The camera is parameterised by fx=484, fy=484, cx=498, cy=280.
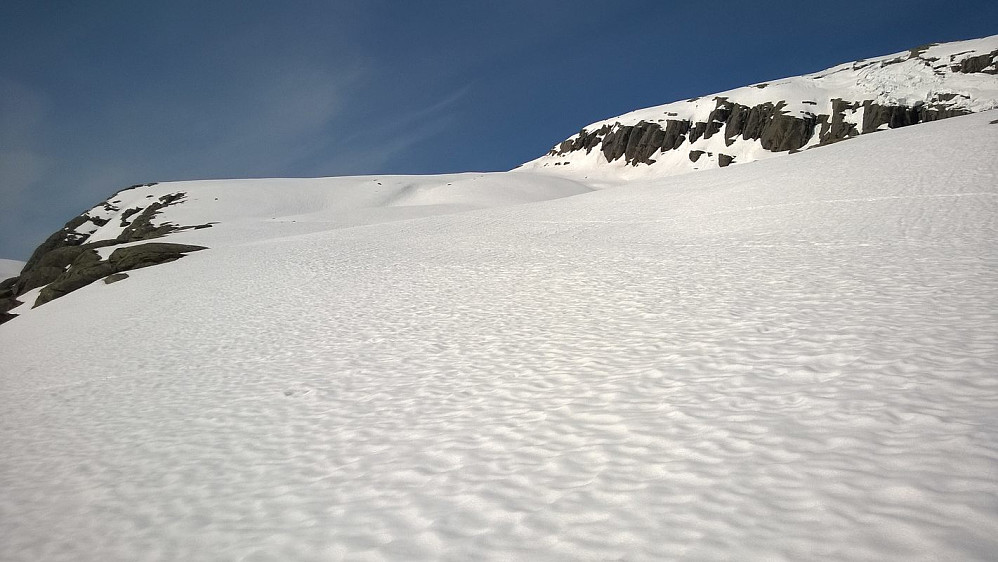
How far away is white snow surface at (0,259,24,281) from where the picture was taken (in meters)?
63.4

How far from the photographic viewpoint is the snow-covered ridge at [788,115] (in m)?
65.9

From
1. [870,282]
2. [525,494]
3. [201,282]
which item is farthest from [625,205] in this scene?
[525,494]

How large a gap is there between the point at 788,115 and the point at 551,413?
8880 cm

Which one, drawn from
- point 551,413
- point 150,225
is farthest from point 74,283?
point 150,225

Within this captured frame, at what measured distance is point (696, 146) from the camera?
87.7 metres

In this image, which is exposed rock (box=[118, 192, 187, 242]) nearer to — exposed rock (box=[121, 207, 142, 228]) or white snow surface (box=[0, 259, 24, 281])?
exposed rock (box=[121, 207, 142, 228])

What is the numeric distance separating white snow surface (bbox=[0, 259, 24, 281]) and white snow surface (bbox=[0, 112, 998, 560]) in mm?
70528

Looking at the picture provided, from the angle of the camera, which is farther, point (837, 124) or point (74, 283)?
point (837, 124)

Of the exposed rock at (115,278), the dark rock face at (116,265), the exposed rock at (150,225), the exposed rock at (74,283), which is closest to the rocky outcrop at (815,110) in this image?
the dark rock face at (116,265)

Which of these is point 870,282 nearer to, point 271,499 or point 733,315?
point 733,315

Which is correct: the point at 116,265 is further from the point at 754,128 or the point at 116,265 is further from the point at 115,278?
the point at 754,128

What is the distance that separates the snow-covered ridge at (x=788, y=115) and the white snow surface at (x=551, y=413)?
69028 mm

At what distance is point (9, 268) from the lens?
2724 inches

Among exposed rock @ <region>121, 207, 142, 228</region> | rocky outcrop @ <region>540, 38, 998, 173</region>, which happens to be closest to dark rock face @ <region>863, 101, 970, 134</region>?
rocky outcrop @ <region>540, 38, 998, 173</region>
